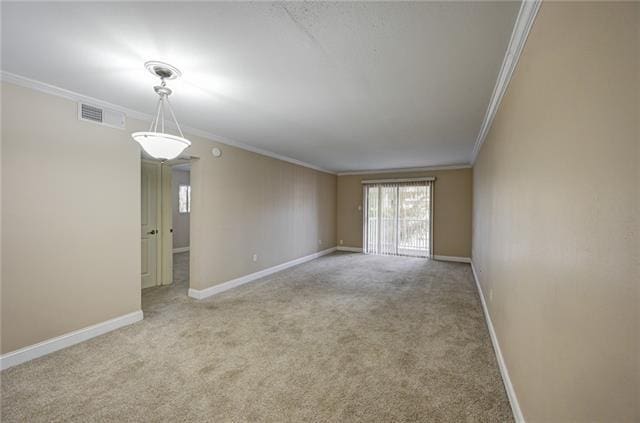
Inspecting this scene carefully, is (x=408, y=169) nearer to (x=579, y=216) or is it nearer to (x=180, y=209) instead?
(x=180, y=209)

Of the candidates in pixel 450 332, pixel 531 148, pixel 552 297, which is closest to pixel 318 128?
pixel 531 148

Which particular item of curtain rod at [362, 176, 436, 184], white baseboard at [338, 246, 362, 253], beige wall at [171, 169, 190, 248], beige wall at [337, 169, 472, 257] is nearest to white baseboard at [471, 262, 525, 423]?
beige wall at [337, 169, 472, 257]

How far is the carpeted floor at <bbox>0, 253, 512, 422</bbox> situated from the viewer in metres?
1.83

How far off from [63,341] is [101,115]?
2204 millimetres

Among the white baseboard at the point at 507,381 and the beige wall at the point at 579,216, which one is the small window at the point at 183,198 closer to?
the white baseboard at the point at 507,381

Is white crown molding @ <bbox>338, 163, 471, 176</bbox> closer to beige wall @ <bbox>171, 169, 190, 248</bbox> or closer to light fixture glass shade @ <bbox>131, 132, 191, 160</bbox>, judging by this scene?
beige wall @ <bbox>171, 169, 190, 248</bbox>

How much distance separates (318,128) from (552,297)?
3117mm

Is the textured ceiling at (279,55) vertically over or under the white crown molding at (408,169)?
over

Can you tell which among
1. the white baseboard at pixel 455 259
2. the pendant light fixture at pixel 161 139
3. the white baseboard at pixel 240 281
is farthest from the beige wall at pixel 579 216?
the white baseboard at pixel 455 259

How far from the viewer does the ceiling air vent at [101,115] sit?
2737mm

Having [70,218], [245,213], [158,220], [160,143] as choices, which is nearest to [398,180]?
[245,213]

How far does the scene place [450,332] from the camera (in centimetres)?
294

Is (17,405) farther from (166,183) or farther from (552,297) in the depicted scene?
(166,183)

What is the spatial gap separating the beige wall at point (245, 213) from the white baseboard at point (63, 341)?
1046 mm
